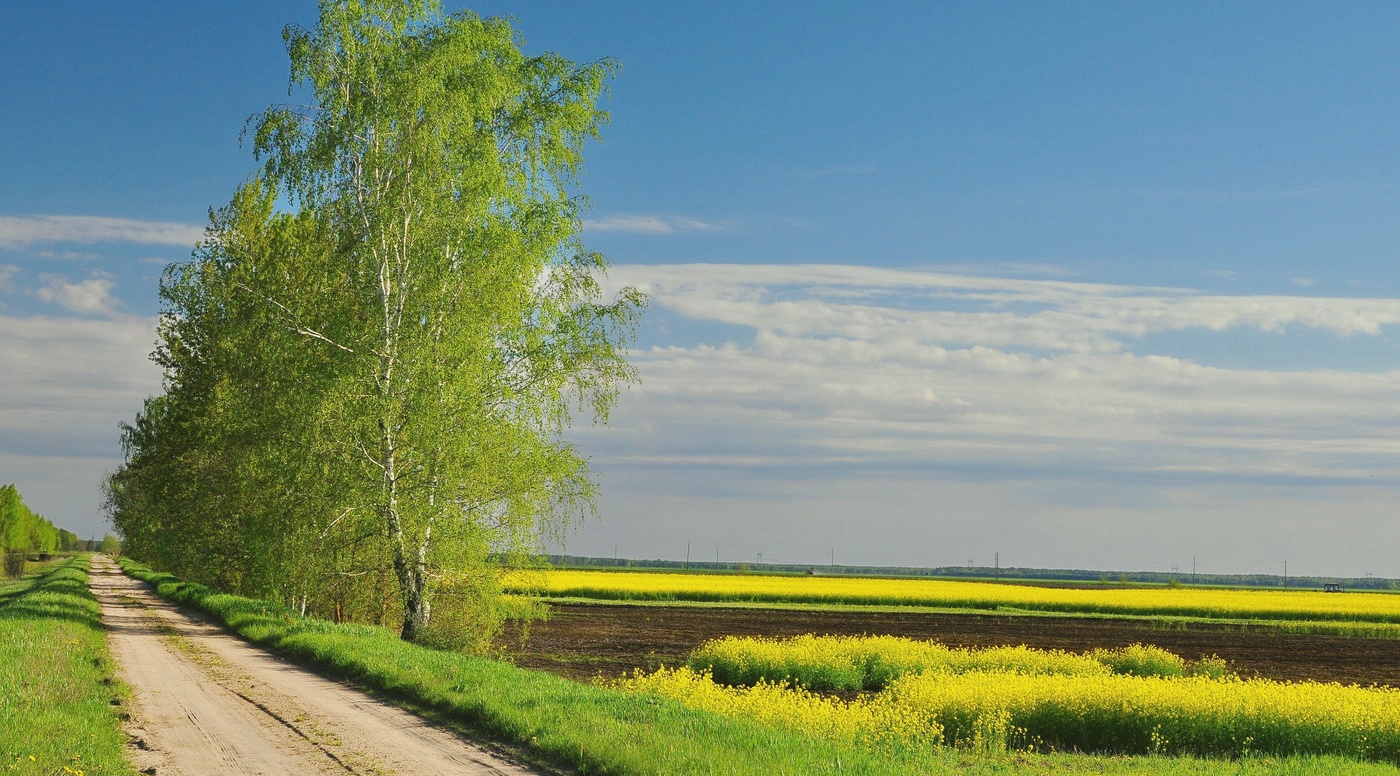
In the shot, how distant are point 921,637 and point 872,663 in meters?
17.5

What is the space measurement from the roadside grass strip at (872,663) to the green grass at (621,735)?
8.81 m

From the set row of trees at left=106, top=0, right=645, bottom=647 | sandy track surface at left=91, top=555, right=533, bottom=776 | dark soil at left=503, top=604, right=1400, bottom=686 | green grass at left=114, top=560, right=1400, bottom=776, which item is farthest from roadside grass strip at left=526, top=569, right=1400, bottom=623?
green grass at left=114, top=560, right=1400, bottom=776

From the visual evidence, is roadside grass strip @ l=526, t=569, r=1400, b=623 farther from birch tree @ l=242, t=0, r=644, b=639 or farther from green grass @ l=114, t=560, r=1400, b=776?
green grass @ l=114, t=560, r=1400, b=776

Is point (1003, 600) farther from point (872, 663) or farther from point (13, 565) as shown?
point (13, 565)

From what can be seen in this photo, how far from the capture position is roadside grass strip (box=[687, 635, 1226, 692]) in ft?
88.5

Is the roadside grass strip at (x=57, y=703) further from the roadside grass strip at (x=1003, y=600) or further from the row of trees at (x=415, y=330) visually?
the roadside grass strip at (x=1003, y=600)

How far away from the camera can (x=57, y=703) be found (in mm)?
14781

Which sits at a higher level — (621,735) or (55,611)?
(621,735)

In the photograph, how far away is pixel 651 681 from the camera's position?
20375 mm

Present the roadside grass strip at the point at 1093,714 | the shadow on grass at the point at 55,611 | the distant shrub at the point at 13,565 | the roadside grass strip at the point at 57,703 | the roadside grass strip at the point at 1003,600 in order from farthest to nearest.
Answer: the distant shrub at the point at 13,565
the roadside grass strip at the point at 1003,600
the shadow on grass at the point at 55,611
the roadside grass strip at the point at 1093,714
the roadside grass strip at the point at 57,703

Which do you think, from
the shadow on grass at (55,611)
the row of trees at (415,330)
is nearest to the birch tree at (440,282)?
the row of trees at (415,330)

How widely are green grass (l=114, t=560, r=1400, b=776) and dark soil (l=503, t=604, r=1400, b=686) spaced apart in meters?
9.30

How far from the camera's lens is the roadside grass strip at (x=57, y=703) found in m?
11.5

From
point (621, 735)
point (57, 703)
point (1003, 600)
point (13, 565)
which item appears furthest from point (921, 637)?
point (13, 565)
